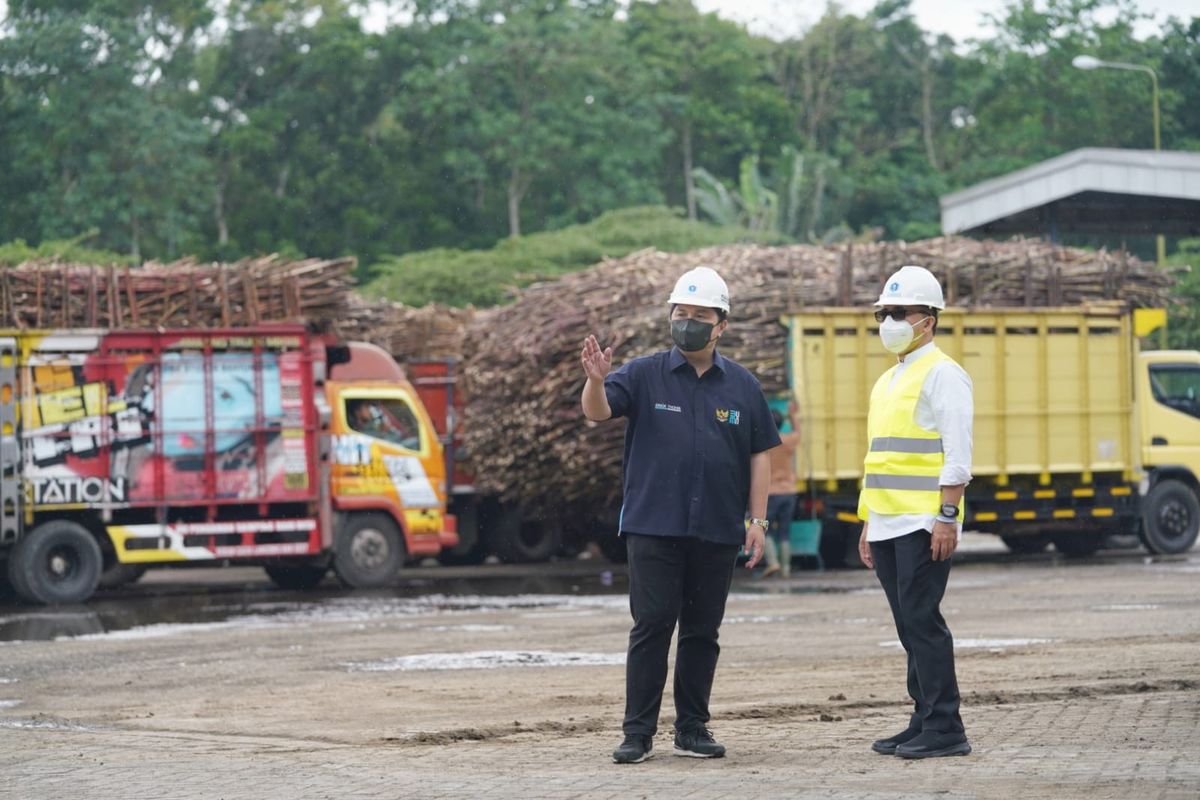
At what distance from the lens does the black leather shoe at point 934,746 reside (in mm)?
8227

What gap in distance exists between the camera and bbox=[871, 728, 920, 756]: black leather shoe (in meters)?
8.37

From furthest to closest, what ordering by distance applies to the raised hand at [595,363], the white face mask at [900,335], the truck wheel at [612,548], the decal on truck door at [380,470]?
the truck wheel at [612,548] → the decal on truck door at [380,470] → the white face mask at [900,335] → the raised hand at [595,363]

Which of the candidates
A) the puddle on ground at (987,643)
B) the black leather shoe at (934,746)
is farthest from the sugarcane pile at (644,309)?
the black leather shoe at (934,746)

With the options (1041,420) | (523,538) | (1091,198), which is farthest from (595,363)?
(1091,198)

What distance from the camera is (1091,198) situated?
34.4m

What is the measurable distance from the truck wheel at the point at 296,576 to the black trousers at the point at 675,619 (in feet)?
47.2

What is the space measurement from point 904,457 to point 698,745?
1.42 metres

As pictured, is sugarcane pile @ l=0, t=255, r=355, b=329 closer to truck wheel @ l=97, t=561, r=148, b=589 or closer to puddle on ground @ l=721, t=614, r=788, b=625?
truck wheel @ l=97, t=561, r=148, b=589

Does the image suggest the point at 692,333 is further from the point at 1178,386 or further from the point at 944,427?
the point at 1178,386

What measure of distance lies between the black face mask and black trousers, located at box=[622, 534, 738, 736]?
2.56 feet

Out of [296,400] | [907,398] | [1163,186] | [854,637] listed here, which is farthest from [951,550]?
[1163,186]

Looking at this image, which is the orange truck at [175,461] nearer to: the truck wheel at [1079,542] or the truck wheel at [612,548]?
the truck wheel at [612,548]

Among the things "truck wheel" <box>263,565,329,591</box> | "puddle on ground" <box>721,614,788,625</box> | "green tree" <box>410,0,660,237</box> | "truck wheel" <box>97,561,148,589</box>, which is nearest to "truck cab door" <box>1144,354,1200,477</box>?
"puddle on ground" <box>721,614,788,625</box>

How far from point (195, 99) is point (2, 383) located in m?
44.8
